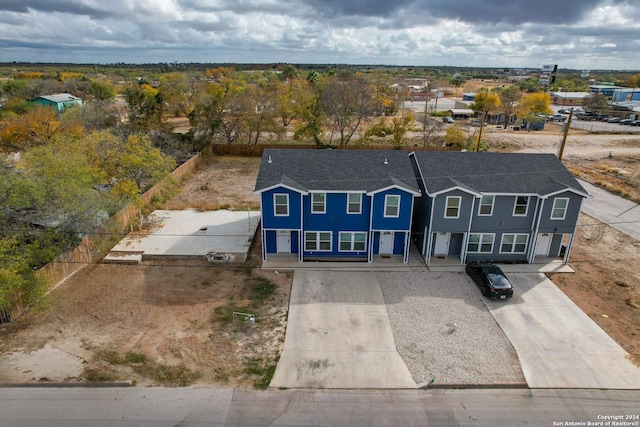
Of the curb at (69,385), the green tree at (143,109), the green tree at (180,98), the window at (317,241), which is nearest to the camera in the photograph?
the curb at (69,385)

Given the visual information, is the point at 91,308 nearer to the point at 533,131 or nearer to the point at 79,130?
the point at 79,130

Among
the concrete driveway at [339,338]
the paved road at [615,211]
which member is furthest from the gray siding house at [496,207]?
the paved road at [615,211]

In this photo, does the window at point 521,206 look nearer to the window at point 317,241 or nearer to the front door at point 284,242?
the window at point 317,241

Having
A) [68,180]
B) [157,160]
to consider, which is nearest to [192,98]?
[157,160]

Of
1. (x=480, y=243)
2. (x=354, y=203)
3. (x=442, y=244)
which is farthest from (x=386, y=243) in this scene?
(x=480, y=243)

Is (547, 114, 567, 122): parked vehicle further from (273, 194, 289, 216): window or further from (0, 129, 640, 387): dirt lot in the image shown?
(273, 194, 289, 216): window

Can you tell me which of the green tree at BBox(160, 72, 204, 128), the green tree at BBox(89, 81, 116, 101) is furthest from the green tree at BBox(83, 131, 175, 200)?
the green tree at BBox(89, 81, 116, 101)

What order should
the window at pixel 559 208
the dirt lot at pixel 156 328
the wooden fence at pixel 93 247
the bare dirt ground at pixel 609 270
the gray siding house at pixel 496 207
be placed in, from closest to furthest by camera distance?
1. the dirt lot at pixel 156 328
2. the bare dirt ground at pixel 609 270
3. the wooden fence at pixel 93 247
4. the gray siding house at pixel 496 207
5. the window at pixel 559 208
